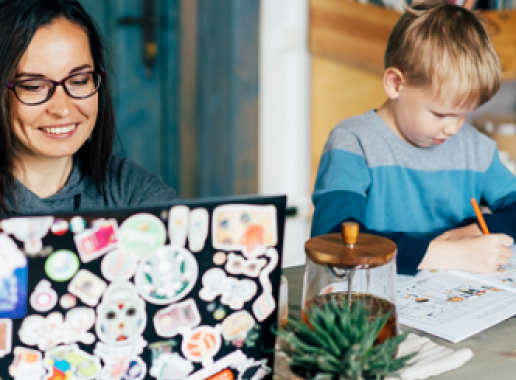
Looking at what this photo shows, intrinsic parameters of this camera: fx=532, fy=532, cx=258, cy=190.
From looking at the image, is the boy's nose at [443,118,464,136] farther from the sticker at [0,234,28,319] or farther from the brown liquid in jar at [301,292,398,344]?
the sticker at [0,234,28,319]

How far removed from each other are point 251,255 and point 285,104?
1774 millimetres

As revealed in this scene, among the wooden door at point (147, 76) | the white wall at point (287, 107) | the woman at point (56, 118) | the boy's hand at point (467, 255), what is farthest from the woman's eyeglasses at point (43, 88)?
the wooden door at point (147, 76)

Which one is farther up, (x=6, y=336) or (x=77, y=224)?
(x=77, y=224)

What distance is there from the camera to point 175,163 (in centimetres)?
309

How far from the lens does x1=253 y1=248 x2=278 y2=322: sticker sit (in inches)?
22.7

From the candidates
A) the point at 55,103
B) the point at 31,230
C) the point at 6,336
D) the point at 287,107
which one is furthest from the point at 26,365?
the point at 287,107

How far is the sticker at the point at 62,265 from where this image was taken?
1.65 ft

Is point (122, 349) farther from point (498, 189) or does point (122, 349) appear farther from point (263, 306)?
point (498, 189)

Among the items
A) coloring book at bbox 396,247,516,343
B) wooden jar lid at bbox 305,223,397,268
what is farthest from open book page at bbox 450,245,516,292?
wooden jar lid at bbox 305,223,397,268

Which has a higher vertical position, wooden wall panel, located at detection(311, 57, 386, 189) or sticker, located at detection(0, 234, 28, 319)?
wooden wall panel, located at detection(311, 57, 386, 189)

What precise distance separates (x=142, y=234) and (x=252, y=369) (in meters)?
0.20

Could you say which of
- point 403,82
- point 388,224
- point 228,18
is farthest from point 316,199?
point 228,18

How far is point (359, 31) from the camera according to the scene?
7.39 feet

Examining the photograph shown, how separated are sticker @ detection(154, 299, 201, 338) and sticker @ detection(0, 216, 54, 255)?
14 cm
